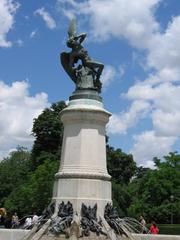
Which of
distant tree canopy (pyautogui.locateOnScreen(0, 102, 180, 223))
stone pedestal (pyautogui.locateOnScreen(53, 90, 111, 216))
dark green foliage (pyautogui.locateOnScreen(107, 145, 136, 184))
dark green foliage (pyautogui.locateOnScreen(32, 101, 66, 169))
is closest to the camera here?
stone pedestal (pyautogui.locateOnScreen(53, 90, 111, 216))

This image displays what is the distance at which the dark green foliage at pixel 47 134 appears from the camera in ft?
188

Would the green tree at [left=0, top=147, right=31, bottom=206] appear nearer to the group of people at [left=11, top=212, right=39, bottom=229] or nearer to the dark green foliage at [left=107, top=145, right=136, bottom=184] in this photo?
the dark green foliage at [left=107, top=145, right=136, bottom=184]

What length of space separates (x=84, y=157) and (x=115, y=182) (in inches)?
1728

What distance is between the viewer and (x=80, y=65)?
21516 millimetres

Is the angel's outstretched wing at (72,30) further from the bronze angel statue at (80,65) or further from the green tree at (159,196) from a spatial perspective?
the green tree at (159,196)

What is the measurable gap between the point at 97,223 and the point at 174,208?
41.7m

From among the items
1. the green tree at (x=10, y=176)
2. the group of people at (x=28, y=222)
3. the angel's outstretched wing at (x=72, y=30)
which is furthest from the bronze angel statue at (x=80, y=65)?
the green tree at (x=10, y=176)

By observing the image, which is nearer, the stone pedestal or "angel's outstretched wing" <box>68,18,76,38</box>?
the stone pedestal

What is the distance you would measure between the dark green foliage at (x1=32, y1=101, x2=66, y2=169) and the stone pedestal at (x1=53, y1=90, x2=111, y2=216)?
36090 millimetres

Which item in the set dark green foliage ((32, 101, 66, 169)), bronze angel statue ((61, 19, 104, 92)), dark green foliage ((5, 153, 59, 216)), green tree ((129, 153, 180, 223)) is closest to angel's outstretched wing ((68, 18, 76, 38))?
bronze angel statue ((61, 19, 104, 92))

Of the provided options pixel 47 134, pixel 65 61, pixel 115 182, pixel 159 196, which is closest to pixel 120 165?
pixel 115 182

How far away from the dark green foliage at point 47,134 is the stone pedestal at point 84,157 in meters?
36.1

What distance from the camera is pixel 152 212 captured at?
59.2 m

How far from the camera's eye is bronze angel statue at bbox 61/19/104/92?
21.1m
